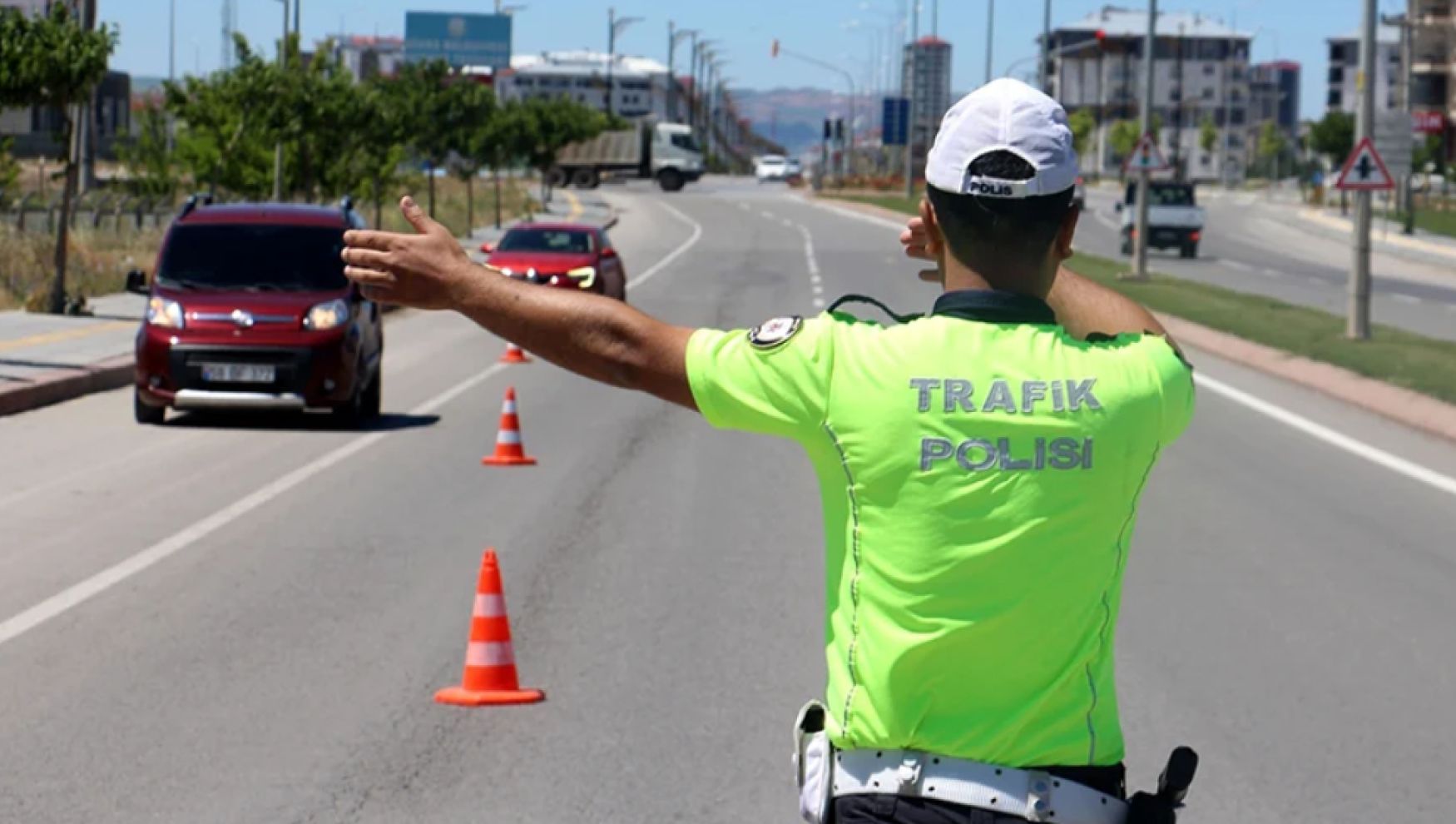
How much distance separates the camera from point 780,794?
7160 mm

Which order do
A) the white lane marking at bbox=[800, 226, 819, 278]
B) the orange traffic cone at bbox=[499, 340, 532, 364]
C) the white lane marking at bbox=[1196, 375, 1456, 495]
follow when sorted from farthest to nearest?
1. the white lane marking at bbox=[800, 226, 819, 278]
2. the orange traffic cone at bbox=[499, 340, 532, 364]
3. the white lane marking at bbox=[1196, 375, 1456, 495]

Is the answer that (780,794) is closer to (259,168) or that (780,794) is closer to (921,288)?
(921,288)

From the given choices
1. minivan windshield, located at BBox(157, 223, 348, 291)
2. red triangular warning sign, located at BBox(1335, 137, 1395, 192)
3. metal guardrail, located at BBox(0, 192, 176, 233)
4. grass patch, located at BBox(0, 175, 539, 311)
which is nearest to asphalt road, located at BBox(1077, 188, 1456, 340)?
red triangular warning sign, located at BBox(1335, 137, 1395, 192)

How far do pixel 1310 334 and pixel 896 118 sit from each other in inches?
3584

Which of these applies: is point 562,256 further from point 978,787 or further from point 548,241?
point 978,787

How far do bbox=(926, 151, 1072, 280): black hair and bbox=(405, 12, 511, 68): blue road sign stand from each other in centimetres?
11558

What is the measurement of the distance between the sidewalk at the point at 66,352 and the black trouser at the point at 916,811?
17192mm

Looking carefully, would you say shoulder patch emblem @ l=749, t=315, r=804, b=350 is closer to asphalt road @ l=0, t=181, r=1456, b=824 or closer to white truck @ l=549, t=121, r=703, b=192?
asphalt road @ l=0, t=181, r=1456, b=824

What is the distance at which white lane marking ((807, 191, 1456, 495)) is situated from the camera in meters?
15.9

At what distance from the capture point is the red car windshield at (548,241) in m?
34.9

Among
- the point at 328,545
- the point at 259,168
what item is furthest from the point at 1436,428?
the point at 259,168

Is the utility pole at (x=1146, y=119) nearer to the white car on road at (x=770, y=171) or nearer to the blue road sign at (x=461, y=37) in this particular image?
the blue road sign at (x=461, y=37)

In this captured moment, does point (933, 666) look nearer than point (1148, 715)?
Yes

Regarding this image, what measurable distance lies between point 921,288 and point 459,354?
18.5 metres
